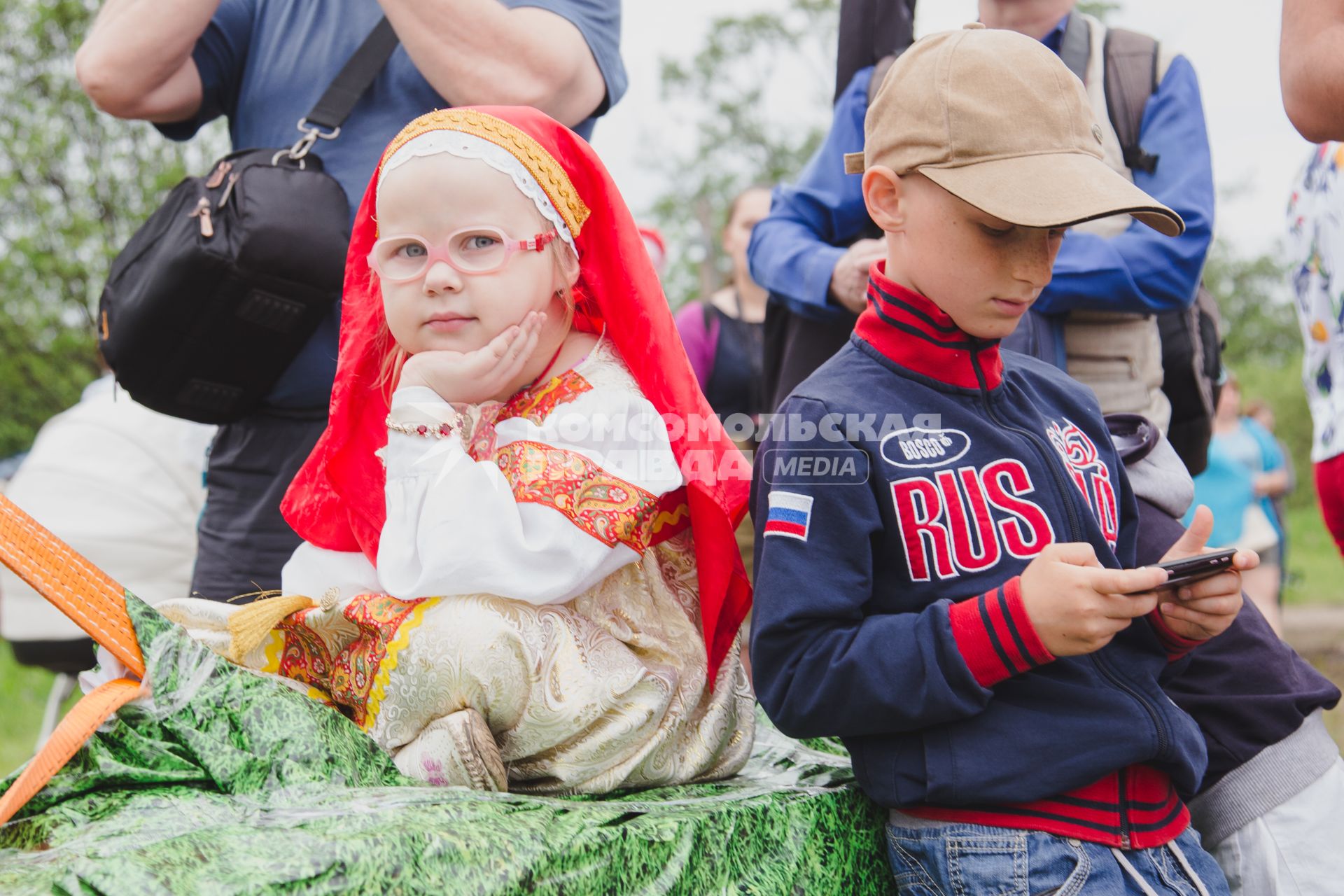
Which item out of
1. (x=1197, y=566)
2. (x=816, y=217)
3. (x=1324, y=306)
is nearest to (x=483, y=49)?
(x=816, y=217)

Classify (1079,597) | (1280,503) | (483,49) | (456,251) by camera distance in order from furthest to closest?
(1280,503) < (483,49) < (456,251) < (1079,597)

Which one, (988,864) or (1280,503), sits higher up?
(988,864)

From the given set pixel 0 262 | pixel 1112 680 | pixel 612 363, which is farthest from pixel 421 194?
pixel 0 262

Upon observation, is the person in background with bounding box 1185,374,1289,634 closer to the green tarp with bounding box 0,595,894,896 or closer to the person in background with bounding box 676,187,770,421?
the person in background with bounding box 676,187,770,421

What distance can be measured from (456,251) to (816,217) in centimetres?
127

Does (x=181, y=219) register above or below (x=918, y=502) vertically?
above

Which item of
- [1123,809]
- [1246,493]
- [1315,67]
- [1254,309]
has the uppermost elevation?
[1315,67]

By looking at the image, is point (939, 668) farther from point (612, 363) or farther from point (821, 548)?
point (612, 363)

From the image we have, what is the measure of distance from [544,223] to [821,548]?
0.67 meters

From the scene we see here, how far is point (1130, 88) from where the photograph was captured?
266cm

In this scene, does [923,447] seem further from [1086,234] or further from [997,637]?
[1086,234]

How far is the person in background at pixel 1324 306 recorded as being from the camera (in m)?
2.68

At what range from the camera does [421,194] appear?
1847 mm

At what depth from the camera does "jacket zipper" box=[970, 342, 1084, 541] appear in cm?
175
